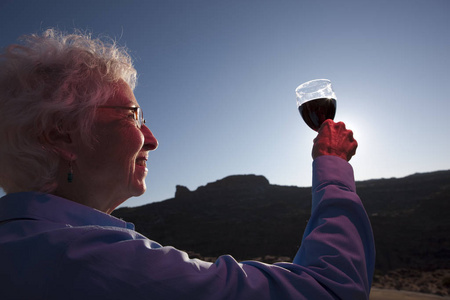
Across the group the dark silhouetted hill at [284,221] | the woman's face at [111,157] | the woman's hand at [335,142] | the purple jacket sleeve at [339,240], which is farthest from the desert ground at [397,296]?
the woman's face at [111,157]

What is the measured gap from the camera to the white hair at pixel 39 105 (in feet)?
3.48

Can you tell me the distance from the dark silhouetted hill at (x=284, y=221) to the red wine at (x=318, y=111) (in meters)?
22.4

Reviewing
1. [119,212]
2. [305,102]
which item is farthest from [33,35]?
[119,212]

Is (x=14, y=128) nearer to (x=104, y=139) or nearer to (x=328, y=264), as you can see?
(x=104, y=139)

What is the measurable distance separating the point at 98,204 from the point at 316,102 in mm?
1174

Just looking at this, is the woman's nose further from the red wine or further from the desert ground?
the desert ground

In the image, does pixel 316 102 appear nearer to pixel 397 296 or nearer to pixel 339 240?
pixel 339 240

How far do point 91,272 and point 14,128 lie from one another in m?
0.68

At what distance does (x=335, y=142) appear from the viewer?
116 cm

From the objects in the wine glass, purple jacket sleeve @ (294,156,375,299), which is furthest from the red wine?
purple jacket sleeve @ (294,156,375,299)

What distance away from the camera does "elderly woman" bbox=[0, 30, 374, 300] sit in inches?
26.8

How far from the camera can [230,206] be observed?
4300 cm

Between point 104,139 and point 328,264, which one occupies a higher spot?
point 104,139

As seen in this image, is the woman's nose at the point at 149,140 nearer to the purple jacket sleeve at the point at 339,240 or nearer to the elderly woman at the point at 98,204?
the elderly woman at the point at 98,204
